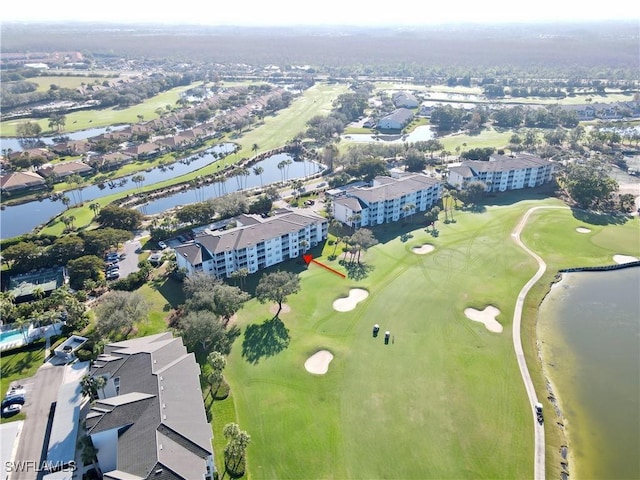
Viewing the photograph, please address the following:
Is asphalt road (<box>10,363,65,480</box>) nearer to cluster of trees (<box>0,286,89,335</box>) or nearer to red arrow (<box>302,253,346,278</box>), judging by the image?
cluster of trees (<box>0,286,89,335</box>)

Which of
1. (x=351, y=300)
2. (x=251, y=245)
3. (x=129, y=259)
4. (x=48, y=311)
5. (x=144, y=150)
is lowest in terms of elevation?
(x=351, y=300)

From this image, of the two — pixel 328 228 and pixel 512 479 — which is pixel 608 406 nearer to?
pixel 512 479

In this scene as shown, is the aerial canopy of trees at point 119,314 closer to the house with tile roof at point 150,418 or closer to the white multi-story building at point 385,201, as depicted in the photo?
the house with tile roof at point 150,418

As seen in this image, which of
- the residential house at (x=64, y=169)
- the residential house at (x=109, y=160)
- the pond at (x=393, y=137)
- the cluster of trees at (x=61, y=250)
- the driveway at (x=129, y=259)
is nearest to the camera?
the cluster of trees at (x=61, y=250)

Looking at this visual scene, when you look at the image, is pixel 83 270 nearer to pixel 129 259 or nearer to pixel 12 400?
pixel 129 259

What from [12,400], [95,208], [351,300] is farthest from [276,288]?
[95,208]

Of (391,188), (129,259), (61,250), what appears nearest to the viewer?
(61,250)

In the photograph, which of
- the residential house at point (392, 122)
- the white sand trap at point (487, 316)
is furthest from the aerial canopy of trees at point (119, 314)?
→ the residential house at point (392, 122)
